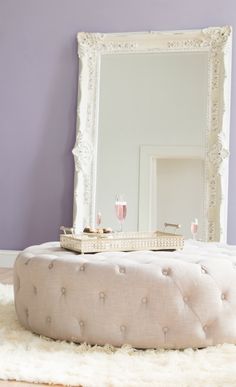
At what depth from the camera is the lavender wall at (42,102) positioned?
4340 millimetres

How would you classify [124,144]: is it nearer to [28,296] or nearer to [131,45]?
[131,45]

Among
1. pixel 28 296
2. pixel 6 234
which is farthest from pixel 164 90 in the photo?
pixel 28 296

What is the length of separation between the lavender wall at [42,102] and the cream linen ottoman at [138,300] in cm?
Answer: 225

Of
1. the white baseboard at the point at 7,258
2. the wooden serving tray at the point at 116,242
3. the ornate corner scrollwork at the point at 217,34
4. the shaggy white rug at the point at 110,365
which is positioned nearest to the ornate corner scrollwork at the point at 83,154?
the white baseboard at the point at 7,258

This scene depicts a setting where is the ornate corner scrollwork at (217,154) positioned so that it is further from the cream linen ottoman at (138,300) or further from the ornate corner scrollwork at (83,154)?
the cream linen ottoman at (138,300)

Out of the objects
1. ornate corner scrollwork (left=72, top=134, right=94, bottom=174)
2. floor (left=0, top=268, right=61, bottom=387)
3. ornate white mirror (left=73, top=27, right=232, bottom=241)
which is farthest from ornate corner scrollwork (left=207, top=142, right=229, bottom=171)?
floor (left=0, top=268, right=61, bottom=387)

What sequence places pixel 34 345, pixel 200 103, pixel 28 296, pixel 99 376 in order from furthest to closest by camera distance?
1. pixel 200 103
2. pixel 28 296
3. pixel 34 345
4. pixel 99 376

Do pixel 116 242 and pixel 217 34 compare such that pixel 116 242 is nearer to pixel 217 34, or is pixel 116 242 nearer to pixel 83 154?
pixel 83 154

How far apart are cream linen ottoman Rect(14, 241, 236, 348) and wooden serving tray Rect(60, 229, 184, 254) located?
133 millimetres

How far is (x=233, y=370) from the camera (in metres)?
1.74

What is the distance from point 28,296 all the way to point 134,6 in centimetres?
303

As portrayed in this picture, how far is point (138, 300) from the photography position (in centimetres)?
195

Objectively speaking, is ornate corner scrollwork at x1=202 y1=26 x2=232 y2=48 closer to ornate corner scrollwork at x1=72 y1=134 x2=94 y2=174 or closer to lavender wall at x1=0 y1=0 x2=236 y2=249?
lavender wall at x1=0 y1=0 x2=236 y2=249

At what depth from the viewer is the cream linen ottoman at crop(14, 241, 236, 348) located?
195 centimetres
